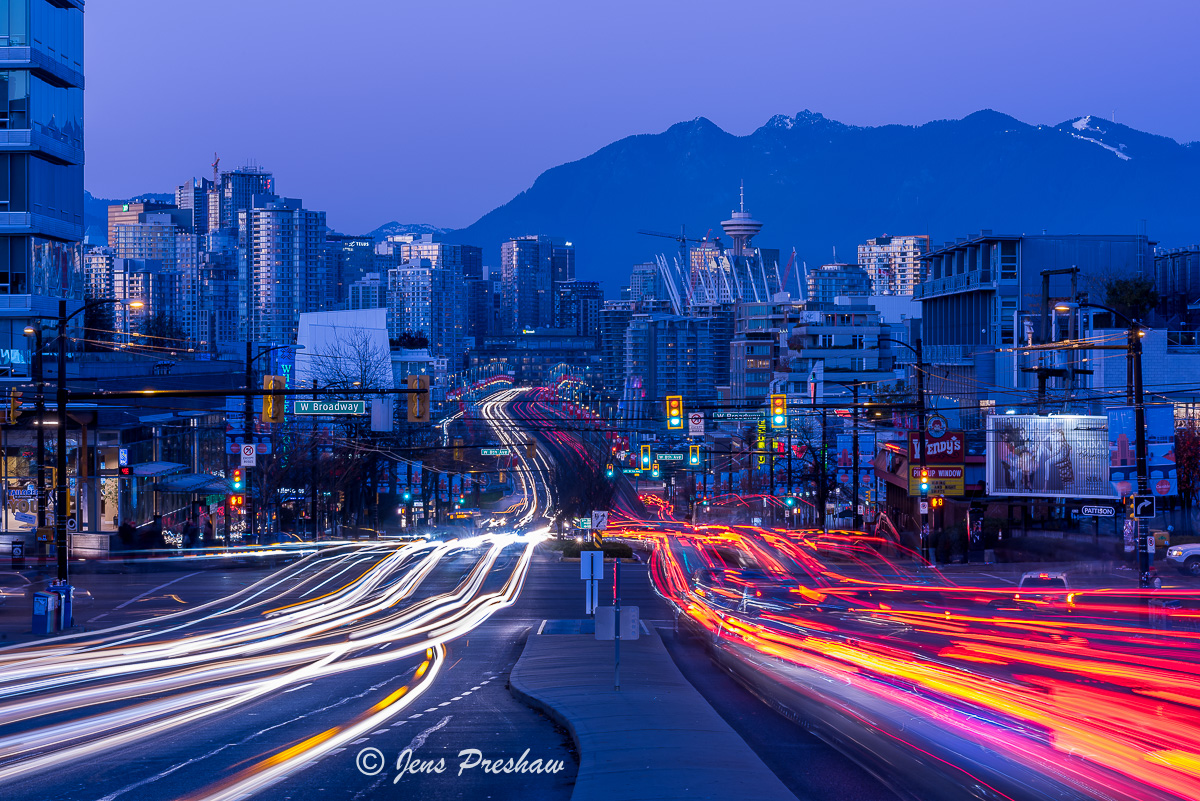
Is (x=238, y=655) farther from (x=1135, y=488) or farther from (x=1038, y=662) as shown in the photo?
(x=1135, y=488)

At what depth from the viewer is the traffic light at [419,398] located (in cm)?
3069

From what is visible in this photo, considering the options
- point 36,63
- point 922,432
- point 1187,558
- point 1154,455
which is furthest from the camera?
point 36,63

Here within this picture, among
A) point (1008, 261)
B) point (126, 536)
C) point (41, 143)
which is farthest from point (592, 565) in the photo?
point (1008, 261)

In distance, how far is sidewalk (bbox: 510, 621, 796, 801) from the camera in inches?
535

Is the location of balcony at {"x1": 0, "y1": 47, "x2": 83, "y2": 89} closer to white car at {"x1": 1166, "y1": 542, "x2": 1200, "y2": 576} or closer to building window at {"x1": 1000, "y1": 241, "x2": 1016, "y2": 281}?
white car at {"x1": 1166, "y1": 542, "x2": 1200, "y2": 576}

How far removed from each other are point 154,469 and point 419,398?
29.9m

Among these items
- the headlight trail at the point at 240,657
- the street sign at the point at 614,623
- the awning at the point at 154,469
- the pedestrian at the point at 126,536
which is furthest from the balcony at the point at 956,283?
the street sign at the point at 614,623

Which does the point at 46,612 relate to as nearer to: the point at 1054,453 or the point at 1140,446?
the point at 1140,446

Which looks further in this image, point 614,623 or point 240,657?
point 240,657

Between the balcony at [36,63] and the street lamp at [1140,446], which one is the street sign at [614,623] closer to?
the street lamp at [1140,446]

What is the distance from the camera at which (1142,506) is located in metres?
30.9

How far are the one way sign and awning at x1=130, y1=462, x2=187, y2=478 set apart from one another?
41738 mm

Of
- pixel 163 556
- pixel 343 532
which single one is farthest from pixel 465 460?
pixel 163 556

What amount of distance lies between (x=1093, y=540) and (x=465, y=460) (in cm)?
5152
